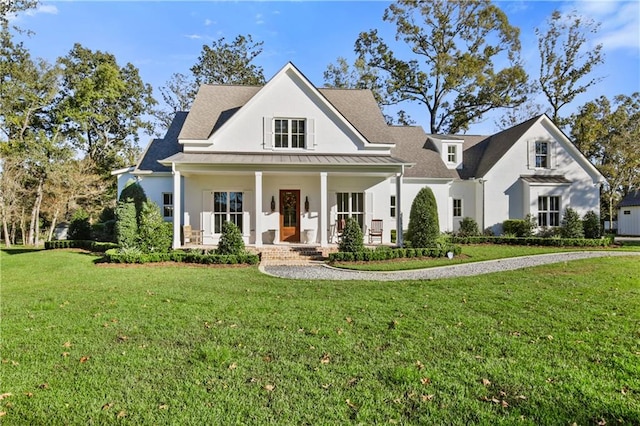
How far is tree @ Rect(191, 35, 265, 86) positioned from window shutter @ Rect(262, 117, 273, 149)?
2043cm

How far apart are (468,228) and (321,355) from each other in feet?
55.7

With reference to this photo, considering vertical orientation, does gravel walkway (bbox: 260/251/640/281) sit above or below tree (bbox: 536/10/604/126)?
below

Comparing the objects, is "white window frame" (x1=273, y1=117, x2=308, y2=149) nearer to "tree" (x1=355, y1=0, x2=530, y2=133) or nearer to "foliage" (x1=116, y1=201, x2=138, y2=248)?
"foliage" (x1=116, y1=201, x2=138, y2=248)

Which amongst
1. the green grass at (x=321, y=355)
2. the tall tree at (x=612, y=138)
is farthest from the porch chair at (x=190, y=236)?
the tall tree at (x=612, y=138)

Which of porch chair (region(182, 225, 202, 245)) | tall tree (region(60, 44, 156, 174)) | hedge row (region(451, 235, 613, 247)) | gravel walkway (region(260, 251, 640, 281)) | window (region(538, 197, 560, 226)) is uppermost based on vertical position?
tall tree (region(60, 44, 156, 174))

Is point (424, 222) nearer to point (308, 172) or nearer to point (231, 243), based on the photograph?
point (308, 172)

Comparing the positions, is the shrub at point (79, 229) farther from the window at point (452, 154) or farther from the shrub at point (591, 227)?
the shrub at point (591, 227)

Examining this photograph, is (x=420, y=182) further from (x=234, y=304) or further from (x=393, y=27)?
(x=393, y=27)

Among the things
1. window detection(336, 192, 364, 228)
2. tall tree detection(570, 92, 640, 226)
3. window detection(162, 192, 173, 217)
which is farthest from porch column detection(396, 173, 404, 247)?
tall tree detection(570, 92, 640, 226)

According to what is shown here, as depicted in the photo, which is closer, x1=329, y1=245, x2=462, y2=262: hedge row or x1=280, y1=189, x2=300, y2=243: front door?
x1=329, y1=245, x2=462, y2=262: hedge row

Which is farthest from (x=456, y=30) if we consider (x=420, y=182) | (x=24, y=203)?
(x=24, y=203)

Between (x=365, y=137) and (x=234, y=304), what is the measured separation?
1216 centimetres

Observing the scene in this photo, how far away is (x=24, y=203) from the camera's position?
80.1 feet

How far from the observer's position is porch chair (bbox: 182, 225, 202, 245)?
15148 millimetres
